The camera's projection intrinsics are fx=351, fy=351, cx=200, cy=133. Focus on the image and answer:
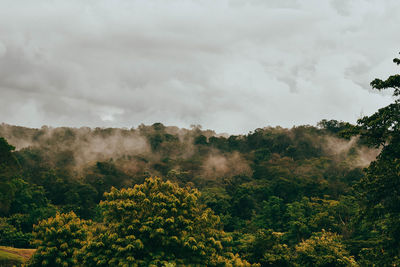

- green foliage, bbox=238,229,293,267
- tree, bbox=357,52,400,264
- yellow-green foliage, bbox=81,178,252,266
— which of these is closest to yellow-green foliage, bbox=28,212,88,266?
yellow-green foliage, bbox=81,178,252,266

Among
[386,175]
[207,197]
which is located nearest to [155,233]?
[386,175]

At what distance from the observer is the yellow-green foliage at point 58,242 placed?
22.8 meters

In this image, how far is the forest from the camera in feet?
58.3

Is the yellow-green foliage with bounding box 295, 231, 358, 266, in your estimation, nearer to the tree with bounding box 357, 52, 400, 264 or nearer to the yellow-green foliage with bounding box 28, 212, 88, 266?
the tree with bounding box 357, 52, 400, 264

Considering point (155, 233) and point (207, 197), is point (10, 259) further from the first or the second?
point (207, 197)

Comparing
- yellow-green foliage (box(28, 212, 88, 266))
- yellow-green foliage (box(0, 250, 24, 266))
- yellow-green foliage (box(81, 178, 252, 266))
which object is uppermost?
yellow-green foliage (box(81, 178, 252, 266))

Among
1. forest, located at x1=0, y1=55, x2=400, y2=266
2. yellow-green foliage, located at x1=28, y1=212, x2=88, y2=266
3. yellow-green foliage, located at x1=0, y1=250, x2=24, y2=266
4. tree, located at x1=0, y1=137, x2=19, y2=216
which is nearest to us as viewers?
forest, located at x1=0, y1=55, x2=400, y2=266

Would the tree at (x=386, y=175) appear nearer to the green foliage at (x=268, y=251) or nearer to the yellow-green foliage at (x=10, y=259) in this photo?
the green foliage at (x=268, y=251)

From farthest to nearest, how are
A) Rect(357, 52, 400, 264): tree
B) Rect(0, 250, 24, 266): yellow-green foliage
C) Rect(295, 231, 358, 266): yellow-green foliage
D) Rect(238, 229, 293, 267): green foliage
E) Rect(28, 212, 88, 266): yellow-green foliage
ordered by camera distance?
Rect(0, 250, 24, 266): yellow-green foliage
Rect(238, 229, 293, 267): green foliage
Rect(295, 231, 358, 266): yellow-green foliage
Rect(28, 212, 88, 266): yellow-green foliage
Rect(357, 52, 400, 264): tree

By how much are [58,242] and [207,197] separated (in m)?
35.7

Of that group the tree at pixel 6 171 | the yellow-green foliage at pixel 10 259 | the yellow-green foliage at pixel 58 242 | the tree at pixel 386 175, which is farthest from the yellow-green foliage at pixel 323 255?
the tree at pixel 6 171

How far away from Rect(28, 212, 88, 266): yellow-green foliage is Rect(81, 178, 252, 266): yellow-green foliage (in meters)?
4.29

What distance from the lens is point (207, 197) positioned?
188 feet

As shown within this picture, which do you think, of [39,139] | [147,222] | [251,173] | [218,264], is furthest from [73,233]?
[39,139]
